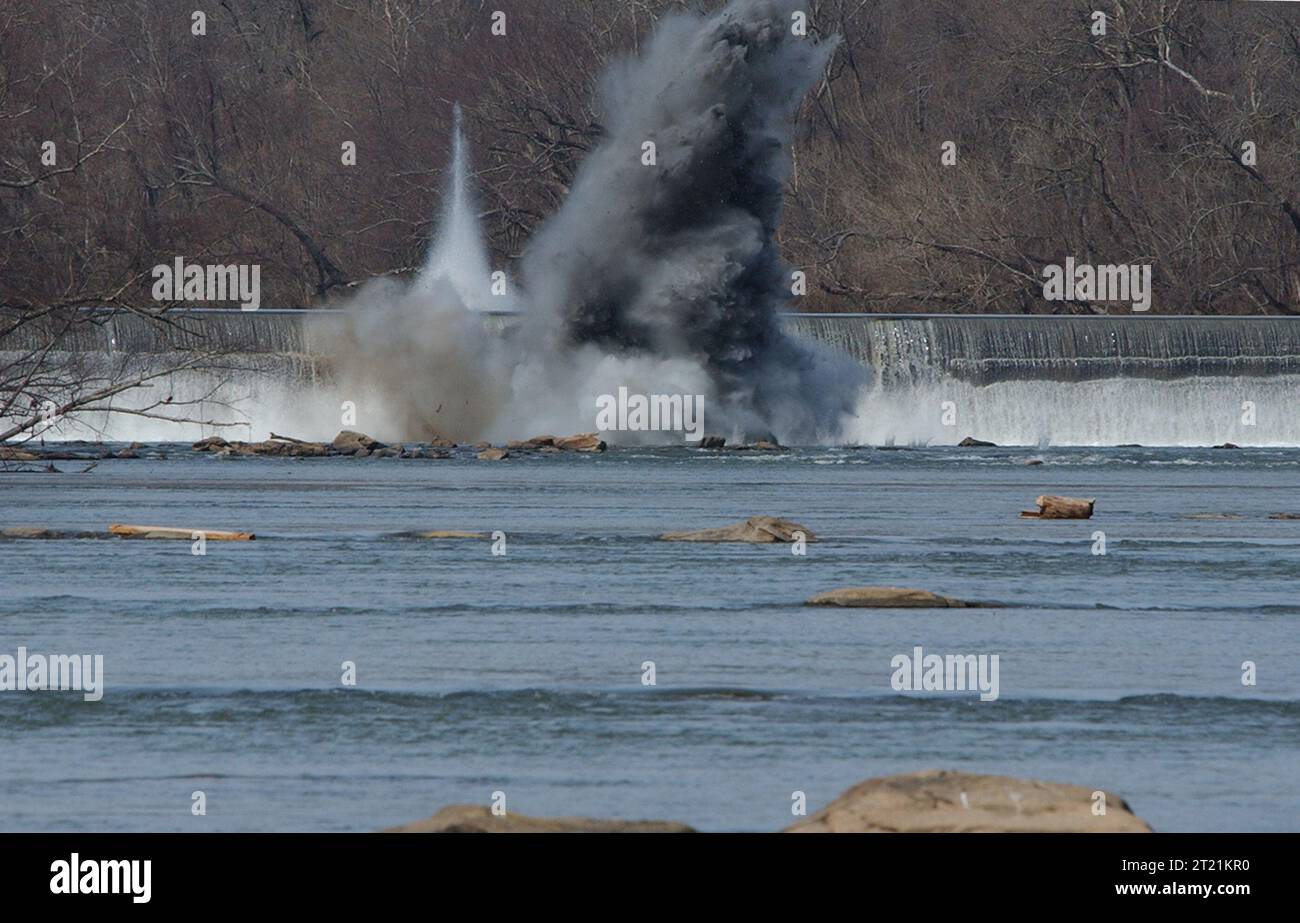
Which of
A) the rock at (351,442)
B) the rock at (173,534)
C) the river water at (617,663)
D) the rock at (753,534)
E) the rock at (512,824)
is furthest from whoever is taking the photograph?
the rock at (351,442)

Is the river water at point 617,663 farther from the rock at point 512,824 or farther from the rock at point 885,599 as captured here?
the rock at point 512,824

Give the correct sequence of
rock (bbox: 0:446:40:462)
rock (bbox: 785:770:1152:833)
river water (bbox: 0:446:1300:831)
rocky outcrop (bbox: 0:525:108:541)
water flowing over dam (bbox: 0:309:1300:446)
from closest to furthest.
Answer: rock (bbox: 785:770:1152:833), river water (bbox: 0:446:1300:831), rocky outcrop (bbox: 0:525:108:541), rock (bbox: 0:446:40:462), water flowing over dam (bbox: 0:309:1300:446)

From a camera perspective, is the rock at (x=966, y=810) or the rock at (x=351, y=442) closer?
the rock at (x=966, y=810)

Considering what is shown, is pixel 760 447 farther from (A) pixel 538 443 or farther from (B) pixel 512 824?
(B) pixel 512 824

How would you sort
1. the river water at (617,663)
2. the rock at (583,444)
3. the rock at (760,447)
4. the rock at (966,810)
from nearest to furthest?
the rock at (966,810)
the river water at (617,663)
the rock at (583,444)
the rock at (760,447)

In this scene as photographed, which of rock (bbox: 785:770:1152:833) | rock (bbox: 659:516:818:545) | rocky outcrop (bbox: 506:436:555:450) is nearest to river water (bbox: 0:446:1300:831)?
rock (bbox: 659:516:818:545)

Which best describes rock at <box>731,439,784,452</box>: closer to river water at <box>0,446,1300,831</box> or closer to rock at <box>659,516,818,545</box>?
river water at <box>0,446,1300,831</box>

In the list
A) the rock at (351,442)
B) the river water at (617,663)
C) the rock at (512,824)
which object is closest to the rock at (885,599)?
the river water at (617,663)

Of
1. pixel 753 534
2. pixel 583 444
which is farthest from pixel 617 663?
pixel 583 444
